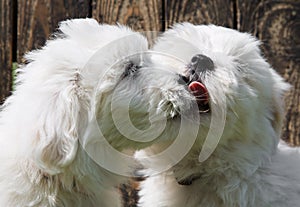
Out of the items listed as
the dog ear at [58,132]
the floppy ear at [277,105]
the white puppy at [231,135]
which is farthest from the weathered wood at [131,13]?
the dog ear at [58,132]

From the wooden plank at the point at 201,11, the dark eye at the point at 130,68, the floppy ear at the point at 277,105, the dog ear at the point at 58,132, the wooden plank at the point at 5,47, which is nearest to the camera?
the dog ear at the point at 58,132

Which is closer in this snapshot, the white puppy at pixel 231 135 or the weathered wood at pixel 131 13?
the white puppy at pixel 231 135

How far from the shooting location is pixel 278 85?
11.5 feet

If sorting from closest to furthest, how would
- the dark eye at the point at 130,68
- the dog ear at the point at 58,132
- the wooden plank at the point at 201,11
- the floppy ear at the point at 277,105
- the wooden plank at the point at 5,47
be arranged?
1. the dog ear at the point at 58,132
2. the dark eye at the point at 130,68
3. the floppy ear at the point at 277,105
4. the wooden plank at the point at 5,47
5. the wooden plank at the point at 201,11

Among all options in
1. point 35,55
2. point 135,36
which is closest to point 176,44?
point 135,36

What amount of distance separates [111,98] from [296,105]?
5.50ft

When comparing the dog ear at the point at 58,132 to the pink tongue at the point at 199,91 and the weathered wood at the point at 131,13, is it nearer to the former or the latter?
the pink tongue at the point at 199,91

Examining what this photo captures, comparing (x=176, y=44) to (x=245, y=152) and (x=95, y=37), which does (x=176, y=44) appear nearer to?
(x=95, y=37)

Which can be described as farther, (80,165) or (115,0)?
(115,0)

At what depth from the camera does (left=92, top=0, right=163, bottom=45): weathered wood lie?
4.51 m

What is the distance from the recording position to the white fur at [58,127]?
10.1 ft

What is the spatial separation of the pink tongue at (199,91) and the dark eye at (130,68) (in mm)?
251

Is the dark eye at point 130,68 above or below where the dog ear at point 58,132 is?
above

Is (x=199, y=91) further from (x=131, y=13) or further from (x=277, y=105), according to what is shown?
(x=131, y=13)
